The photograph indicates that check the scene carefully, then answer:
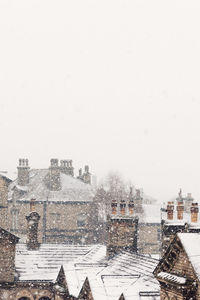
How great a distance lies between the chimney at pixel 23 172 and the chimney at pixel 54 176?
301cm

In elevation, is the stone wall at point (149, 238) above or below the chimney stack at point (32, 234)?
below

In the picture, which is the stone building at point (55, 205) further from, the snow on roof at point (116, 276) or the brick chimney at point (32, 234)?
the snow on roof at point (116, 276)

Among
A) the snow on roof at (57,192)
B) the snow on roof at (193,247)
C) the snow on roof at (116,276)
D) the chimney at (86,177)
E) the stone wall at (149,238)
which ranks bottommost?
the stone wall at (149,238)

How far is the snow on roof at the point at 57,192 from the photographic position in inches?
2250

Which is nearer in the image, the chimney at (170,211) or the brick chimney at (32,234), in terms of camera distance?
the chimney at (170,211)

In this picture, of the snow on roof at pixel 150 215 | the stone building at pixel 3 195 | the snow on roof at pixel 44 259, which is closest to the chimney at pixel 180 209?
the snow on roof at pixel 44 259

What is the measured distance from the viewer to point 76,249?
2723 centimetres

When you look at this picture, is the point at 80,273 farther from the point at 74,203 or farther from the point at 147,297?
the point at 74,203

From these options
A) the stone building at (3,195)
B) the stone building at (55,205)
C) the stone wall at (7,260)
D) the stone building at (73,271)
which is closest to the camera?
the stone building at (73,271)

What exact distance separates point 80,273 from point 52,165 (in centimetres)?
4070

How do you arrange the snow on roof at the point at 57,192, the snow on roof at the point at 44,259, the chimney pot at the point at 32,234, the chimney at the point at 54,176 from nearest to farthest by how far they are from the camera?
1. the snow on roof at the point at 44,259
2. the chimney pot at the point at 32,234
3. the snow on roof at the point at 57,192
4. the chimney at the point at 54,176

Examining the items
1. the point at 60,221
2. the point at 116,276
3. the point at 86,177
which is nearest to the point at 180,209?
the point at 116,276

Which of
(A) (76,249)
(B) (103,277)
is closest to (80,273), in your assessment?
(B) (103,277)

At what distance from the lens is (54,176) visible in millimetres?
58375
